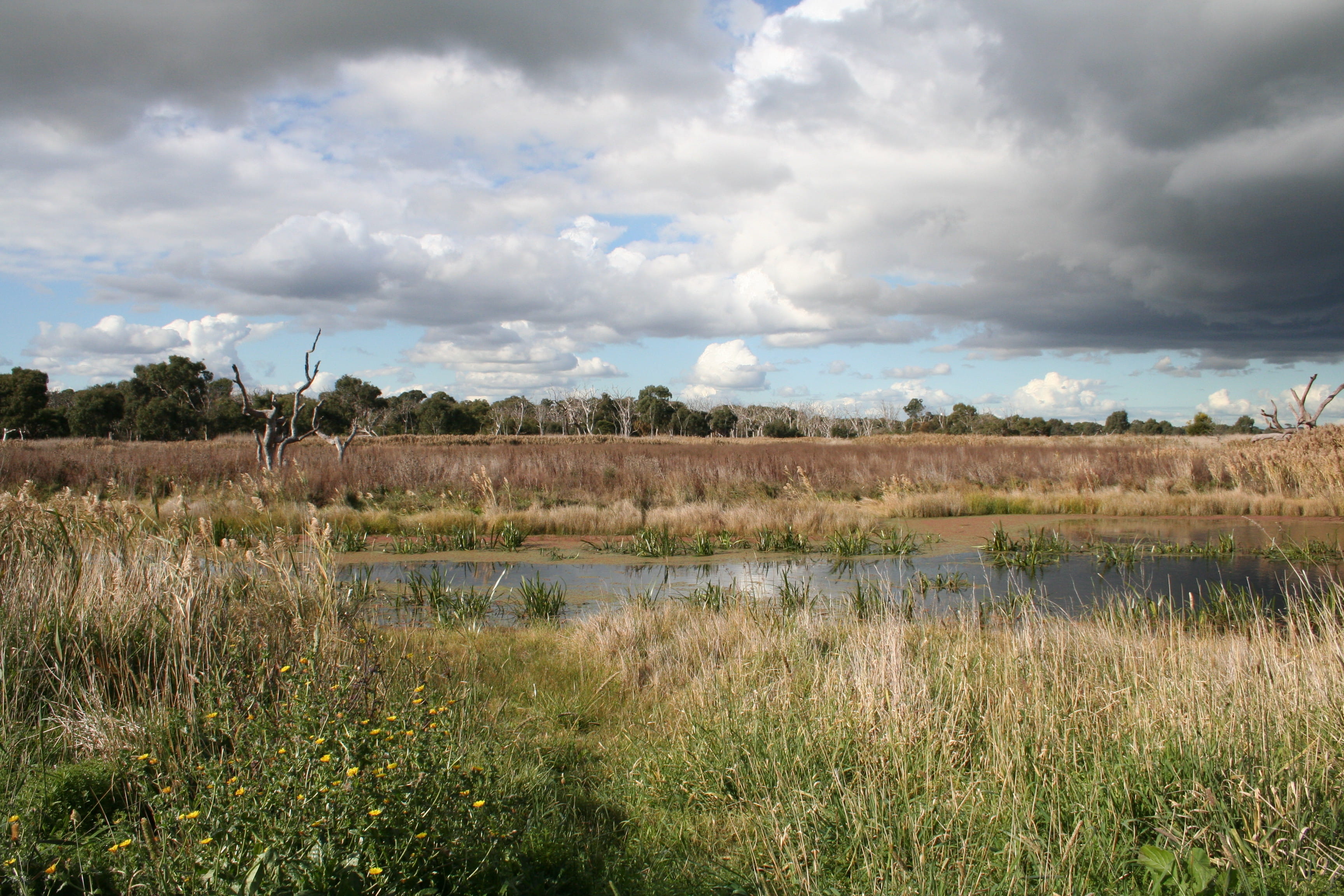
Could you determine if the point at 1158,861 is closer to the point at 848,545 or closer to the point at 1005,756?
the point at 1005,756

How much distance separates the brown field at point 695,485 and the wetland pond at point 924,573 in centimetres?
217

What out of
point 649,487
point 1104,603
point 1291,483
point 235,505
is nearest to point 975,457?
point 1291,483

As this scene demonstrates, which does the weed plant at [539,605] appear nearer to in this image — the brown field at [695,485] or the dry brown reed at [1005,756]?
the dry brown reed at [1005,756]

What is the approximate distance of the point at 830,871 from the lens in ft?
10.2

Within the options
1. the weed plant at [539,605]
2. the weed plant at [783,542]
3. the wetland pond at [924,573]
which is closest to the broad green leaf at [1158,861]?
the wetland pond at [924,573]

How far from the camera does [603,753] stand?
4781 mm

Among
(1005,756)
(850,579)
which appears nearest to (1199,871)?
(1005,756)

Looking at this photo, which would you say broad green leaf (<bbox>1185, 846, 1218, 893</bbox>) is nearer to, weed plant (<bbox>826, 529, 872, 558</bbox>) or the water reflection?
the water reflection

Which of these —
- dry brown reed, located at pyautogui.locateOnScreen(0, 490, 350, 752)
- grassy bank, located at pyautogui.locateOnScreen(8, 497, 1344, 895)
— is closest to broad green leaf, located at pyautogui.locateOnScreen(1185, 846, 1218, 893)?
grassy bank, located at pyautogui.locateOnScreen(8, 497, 1344, 895)

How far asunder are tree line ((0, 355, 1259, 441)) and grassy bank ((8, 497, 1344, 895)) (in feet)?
42.0

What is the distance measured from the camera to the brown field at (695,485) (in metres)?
16.8

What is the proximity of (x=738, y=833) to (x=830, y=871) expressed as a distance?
585 mm

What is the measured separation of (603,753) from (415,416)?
8752cm

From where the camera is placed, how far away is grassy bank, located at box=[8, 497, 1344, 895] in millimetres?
2619
